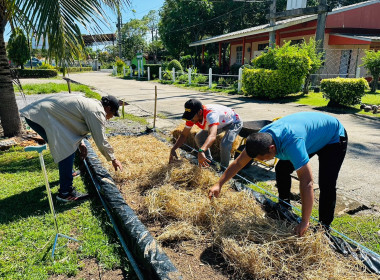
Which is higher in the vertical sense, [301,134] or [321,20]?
[321,20]

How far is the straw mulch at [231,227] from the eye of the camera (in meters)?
2.29

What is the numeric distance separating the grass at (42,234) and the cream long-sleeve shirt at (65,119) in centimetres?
69

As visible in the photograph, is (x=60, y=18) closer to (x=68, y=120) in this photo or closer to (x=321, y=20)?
(x=68, y=120)

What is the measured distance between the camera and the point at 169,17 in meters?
29.9

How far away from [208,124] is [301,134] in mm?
1701

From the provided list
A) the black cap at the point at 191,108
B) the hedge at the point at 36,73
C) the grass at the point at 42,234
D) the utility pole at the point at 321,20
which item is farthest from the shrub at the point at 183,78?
the grass at the point at 42,234

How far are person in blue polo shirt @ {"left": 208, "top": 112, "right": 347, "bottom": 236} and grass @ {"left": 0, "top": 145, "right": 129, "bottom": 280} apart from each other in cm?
125

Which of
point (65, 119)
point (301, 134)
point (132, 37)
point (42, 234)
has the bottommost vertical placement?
point (42, 234)

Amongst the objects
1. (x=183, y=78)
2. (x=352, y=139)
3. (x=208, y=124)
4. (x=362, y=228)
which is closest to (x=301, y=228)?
(x=362, y=228)

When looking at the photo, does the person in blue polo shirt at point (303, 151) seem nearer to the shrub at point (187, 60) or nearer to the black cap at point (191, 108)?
the black cap at point (191, 108)

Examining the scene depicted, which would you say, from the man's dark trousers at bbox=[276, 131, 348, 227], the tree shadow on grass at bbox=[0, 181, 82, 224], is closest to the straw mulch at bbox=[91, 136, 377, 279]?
the man's dark trousers at bbox=[276, 131, 348, 227]

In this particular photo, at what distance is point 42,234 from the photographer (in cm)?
298

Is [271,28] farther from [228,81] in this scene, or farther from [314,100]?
[314,100]

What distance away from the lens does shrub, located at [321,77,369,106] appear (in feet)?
33.4
